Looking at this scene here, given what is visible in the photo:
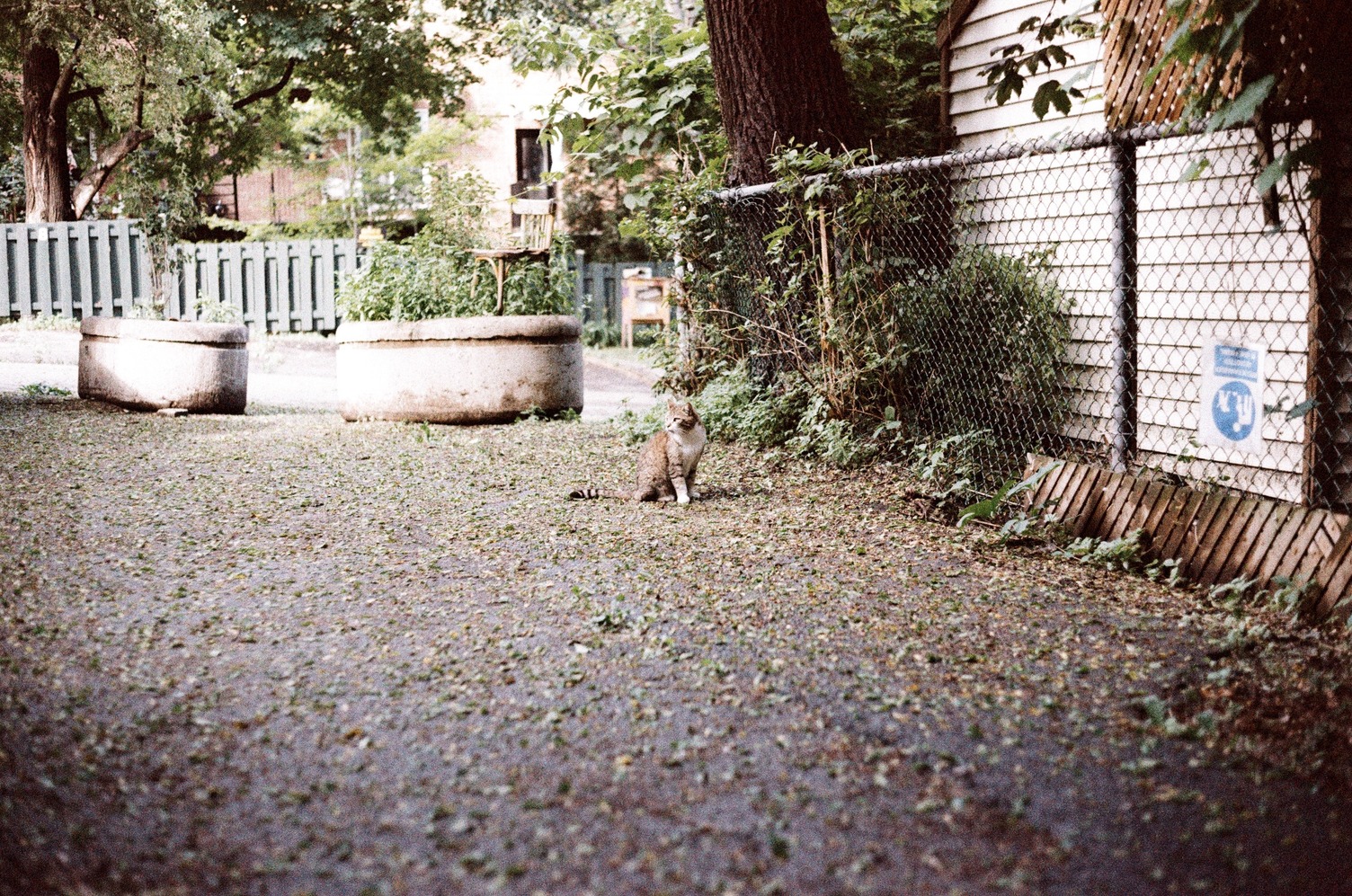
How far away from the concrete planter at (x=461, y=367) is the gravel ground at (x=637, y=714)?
12.0ft

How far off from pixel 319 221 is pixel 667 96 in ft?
55.8

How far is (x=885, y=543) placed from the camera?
5230 millimetres

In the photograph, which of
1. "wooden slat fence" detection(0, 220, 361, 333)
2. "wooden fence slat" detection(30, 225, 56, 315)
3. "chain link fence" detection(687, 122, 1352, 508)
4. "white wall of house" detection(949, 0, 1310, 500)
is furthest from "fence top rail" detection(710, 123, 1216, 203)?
"wooden fence slat" detection(30, 225, 56, 315)

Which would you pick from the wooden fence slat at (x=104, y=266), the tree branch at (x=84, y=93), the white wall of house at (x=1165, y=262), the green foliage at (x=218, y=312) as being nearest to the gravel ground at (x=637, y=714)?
the white wall of house at (x=1165, y=262)

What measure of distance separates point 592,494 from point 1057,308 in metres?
3.07

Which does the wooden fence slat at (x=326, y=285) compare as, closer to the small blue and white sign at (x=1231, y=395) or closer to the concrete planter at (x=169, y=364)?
the concrete planter at (x=169, y=364)

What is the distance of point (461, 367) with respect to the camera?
9.30m

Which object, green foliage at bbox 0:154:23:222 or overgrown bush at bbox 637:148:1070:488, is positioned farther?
green foliage at bbox 0:154:23:222

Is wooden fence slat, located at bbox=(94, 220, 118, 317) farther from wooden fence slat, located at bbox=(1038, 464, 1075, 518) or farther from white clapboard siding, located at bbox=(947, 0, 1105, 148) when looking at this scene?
wooden fence slat, located at bbox=(1038, 464, 1075, 518)

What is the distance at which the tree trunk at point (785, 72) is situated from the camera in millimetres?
7824

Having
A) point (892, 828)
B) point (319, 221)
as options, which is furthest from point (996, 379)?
point (319, 221)

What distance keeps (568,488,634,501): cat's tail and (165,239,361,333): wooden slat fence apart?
561 inches

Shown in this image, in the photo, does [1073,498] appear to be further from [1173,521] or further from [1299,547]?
[1299,547]

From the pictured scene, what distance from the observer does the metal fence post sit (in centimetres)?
496
